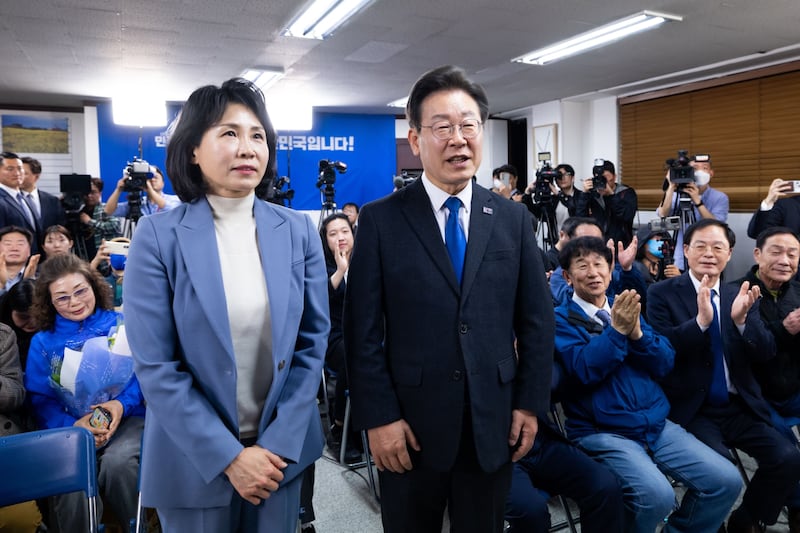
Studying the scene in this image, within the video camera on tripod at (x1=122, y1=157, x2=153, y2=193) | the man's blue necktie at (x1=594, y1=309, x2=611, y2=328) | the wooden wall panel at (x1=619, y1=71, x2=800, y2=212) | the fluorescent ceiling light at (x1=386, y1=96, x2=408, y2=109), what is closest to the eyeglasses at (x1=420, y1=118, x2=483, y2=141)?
the man's blue necktie at (x1=594, y1=309, x2=611, y2=328)

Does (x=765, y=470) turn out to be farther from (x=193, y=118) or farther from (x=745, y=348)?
(x=193, y=118)

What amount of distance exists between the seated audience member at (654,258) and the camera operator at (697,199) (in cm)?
45

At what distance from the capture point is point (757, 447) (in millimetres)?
2123

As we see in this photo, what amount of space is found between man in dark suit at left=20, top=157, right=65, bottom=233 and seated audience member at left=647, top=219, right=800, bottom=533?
4.51 meters

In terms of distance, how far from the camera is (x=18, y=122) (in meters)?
7.38

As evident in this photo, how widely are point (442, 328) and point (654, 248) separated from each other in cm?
311

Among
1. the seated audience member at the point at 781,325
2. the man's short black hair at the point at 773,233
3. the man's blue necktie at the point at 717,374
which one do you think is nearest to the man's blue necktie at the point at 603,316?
the man's blue necktie at the point at 717,374

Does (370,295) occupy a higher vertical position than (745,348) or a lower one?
higher

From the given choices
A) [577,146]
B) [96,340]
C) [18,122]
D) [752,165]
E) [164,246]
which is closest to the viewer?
[164,246]

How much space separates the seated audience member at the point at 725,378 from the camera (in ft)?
6.79

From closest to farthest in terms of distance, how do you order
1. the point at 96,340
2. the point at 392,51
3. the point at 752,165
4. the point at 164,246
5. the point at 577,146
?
the point at 164,246, the point at 96,340, the point at 392,51, the point at 752,165, the point at 577,146

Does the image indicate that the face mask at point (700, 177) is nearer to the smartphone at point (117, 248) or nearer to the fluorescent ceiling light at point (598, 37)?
the fluorescent ceiling light at point (598, 37)

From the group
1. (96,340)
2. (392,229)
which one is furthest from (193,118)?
(96,340)

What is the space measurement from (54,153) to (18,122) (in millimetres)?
546
